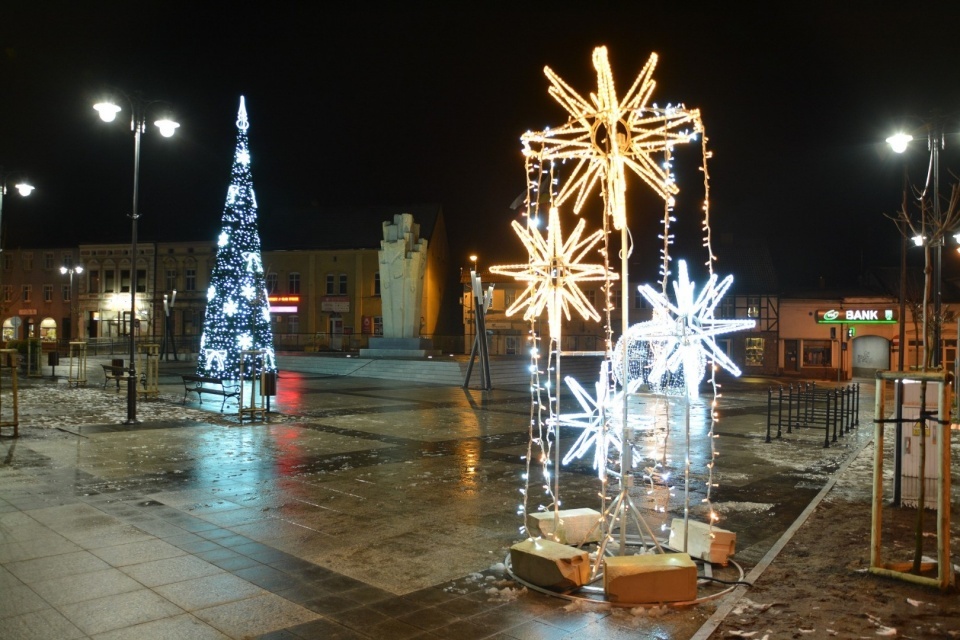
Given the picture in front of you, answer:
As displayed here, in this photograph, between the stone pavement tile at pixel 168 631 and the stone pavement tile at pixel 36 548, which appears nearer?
the stone pavement tile at pixel 168 631

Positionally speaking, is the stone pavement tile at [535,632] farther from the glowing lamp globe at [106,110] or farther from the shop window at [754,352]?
the shop window at [754,352]

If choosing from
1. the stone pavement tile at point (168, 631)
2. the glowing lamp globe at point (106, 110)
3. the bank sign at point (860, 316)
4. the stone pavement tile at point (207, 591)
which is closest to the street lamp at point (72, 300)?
the glowing lamp globe at point (106, 110)

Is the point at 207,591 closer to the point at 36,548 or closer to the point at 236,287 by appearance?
the point at 36,548

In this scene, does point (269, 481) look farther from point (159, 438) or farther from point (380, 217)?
point (380, 217)

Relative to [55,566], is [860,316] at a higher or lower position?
higher

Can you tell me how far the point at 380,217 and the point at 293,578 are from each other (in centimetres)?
5357

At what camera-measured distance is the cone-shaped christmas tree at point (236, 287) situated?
25.6 metres

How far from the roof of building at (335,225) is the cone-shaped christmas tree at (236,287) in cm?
2984

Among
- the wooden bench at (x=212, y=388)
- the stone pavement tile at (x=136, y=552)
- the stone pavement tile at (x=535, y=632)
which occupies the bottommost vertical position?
the stone pavement tile at (x=136, y=552)

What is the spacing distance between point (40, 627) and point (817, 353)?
46883mm

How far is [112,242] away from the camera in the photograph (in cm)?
6347

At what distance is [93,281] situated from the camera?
6384 cm

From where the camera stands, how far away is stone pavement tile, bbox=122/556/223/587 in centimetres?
637

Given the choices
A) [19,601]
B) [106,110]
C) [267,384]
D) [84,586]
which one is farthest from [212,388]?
[19,601]
